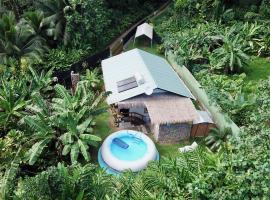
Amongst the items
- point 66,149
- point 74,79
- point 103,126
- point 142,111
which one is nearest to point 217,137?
point 142,111

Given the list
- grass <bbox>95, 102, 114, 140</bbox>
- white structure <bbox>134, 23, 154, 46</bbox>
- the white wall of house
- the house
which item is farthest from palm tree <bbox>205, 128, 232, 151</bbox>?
white structure <bbox>134, 23, 154, 46</bbox>

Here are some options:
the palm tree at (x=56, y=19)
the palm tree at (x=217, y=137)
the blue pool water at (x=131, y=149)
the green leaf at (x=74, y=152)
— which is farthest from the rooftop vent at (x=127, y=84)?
the palm tree at (x=56, y=19)

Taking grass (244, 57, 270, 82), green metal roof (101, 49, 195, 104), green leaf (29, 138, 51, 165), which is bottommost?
grass (244, 57, 270, 82)

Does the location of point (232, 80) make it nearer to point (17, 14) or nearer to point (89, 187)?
point (89, 187)

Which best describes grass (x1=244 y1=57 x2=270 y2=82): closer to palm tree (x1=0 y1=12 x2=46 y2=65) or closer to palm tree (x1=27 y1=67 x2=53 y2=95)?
palm tree (x1=27 y1=67 x2=53 y2=95)

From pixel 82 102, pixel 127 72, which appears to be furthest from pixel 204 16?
pixel 82 102

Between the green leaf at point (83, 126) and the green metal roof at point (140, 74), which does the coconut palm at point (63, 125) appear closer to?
the green leaf at point (83, 126)

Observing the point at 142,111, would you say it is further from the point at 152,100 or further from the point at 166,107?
the point at 166,107
